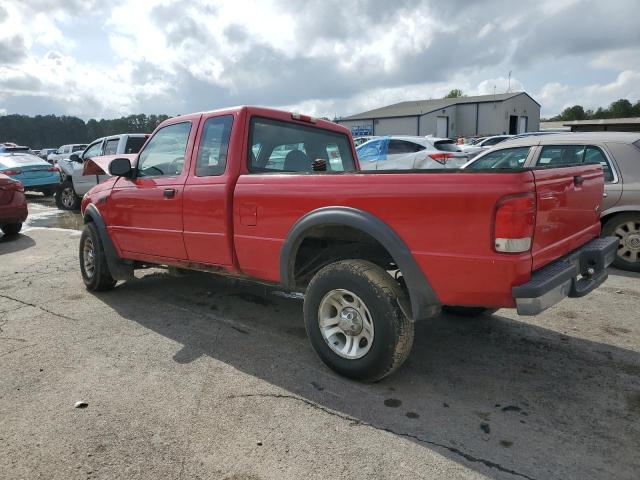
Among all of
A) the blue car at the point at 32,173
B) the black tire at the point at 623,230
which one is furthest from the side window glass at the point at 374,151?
the blue car at the point at 32,173

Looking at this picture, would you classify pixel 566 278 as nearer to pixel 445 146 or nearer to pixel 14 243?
pixel 14 243

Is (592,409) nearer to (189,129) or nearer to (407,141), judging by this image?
(189,129)

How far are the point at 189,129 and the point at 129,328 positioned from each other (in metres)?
1.93

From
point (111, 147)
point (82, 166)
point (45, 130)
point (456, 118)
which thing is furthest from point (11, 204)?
point (45, 130)

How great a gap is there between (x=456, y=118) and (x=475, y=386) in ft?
149

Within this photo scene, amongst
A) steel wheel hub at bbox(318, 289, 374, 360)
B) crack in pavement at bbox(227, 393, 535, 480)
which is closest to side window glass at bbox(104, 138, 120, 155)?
steel wheel hub at bbox(318, 289, 374, 360)

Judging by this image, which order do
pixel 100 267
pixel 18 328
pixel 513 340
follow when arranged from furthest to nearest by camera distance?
pixel 100 267 → pixel 18 328 → pixel 513 340

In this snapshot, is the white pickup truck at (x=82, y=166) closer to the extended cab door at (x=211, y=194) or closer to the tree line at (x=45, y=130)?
the extended cab door at (x=211, y=194)

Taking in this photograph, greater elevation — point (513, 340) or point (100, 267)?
point (100, 267)

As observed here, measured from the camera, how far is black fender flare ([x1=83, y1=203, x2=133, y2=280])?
17.2ft

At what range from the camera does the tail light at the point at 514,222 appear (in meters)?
2.57

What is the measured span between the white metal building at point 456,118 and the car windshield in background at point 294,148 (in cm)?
3790

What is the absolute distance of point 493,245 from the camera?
2641 millimetres

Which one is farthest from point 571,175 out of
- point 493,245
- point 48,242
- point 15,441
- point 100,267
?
point 48,242
